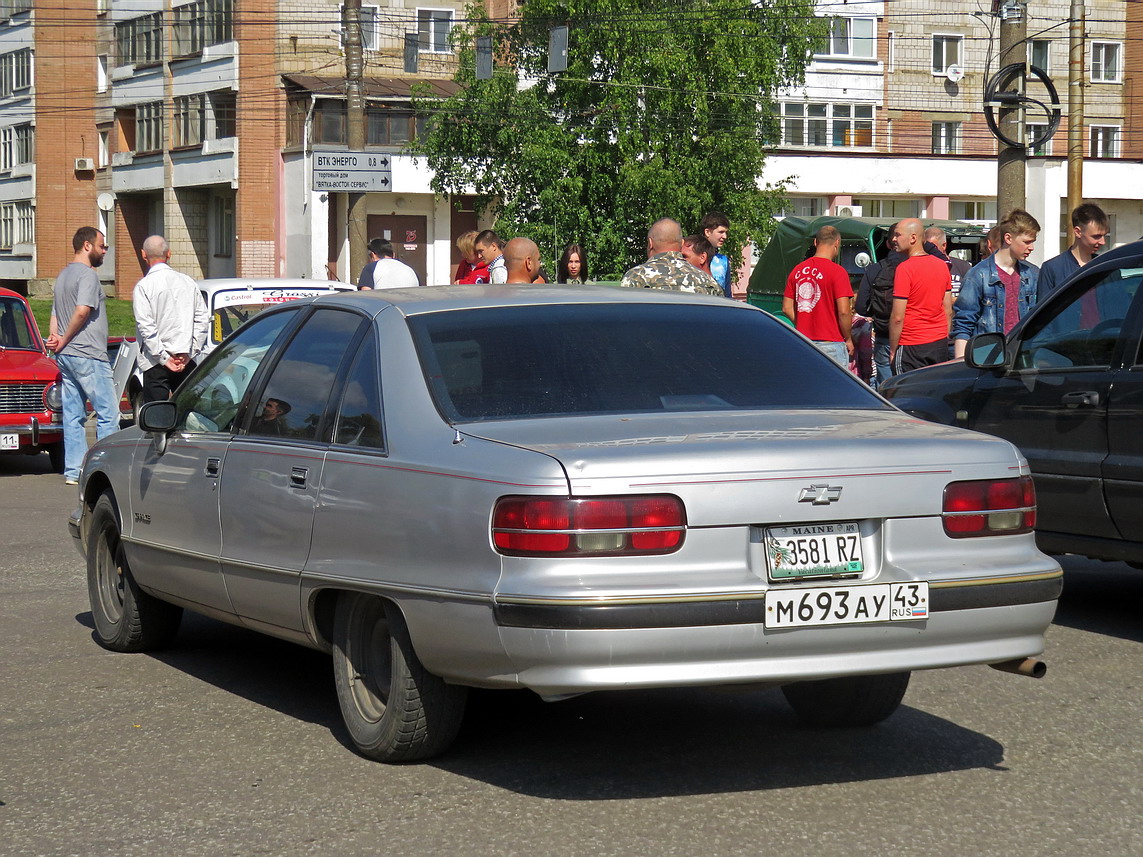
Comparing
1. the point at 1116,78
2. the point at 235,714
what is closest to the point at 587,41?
the point at 1116,78

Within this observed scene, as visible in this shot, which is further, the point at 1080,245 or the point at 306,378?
the point at 1080,245

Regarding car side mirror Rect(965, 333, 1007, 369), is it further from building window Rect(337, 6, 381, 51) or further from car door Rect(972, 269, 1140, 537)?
building window Rect(337, 6, 381, 51)

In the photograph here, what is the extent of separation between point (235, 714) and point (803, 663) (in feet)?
7.70

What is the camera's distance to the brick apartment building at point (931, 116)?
55.5 meters

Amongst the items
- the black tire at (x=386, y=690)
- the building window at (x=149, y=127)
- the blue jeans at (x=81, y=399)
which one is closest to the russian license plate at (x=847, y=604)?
the black tire at (x=386, y=690)

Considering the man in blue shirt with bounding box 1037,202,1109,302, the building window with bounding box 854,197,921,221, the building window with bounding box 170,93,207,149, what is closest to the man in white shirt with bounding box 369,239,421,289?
the man in blue shirt with bounding box 1037,202,1109,302

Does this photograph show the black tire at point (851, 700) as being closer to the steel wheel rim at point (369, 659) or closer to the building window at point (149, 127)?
the steel wheel rim at point (369, 659)

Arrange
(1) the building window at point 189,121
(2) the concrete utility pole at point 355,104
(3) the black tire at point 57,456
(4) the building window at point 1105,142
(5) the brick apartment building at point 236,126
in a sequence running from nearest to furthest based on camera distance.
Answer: (3) the black tire at point 57,456, (2) the concrete utility pole at point 355,104, (5) the brick apartment building at point 236,126, (1) the building window at point 189,121, (4) the building window at point 1105,142

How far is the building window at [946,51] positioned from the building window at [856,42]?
2.70 m

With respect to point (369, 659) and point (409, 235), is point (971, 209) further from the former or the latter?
point (369, 659)

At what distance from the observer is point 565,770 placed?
17.1 feet

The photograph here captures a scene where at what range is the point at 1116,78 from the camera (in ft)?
212

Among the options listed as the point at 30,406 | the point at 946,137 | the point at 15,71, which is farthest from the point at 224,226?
the point at 30,406

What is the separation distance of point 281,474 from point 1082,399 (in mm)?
3989
